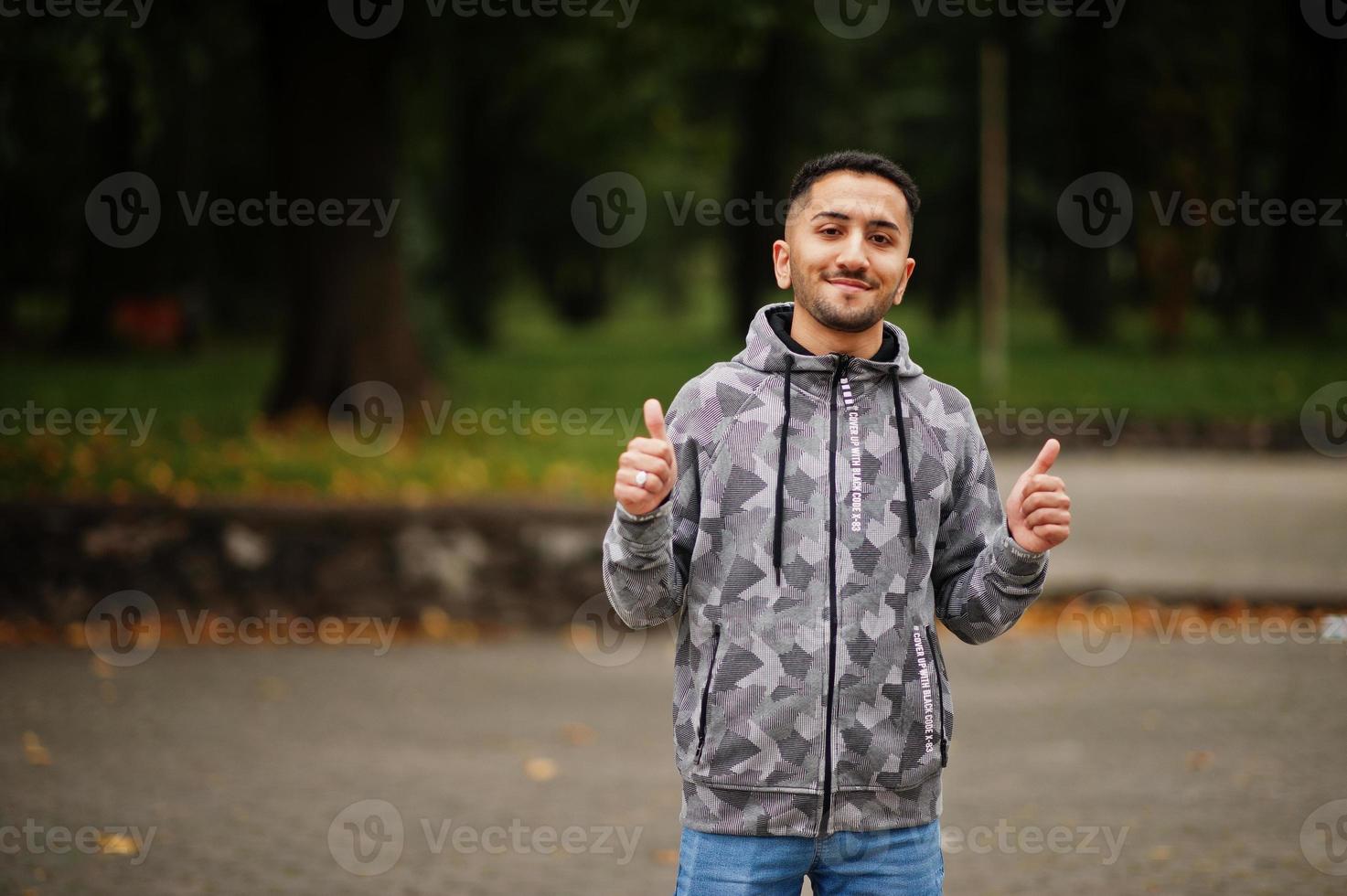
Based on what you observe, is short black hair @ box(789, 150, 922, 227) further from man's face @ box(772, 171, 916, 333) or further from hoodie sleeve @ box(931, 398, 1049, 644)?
hoodie sleeve @ box(931, 398, 1049, 644)

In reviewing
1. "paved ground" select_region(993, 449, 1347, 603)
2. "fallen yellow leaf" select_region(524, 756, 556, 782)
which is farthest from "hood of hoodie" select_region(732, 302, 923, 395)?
"paved ground" select_region(993, 449, 1347, 603)

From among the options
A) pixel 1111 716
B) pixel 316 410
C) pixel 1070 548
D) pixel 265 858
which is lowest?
pixel 265 858

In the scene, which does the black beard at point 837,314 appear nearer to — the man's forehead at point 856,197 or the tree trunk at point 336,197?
the man's forehead at point 856,197

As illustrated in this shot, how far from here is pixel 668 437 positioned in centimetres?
294

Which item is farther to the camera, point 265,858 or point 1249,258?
point 1249,258

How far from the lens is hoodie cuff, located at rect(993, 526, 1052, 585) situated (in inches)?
112

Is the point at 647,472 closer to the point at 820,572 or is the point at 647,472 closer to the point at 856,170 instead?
the point at 820,572

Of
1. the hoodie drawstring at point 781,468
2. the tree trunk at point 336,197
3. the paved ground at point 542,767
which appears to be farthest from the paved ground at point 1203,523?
the hoodie drawstring at point 781,468

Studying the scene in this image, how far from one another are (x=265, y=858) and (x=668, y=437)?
2994mm

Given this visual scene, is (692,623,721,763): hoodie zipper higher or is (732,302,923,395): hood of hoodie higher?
(732,302,923,395): hood of hoodie

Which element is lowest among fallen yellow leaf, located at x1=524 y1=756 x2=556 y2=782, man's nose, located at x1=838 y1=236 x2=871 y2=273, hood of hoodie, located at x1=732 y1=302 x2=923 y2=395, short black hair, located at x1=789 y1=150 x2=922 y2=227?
fallen yellow leaf, located at x1=524 y1=756 x2=556 y2=782

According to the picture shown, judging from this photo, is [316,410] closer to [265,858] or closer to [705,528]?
[265,858]

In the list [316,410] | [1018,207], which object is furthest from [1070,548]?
[1018,207]

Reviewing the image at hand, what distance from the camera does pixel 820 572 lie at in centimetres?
287
